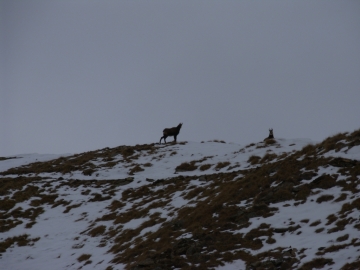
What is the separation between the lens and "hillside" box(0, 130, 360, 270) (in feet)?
41.7

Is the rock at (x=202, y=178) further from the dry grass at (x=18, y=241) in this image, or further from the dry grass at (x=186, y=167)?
the dry grass at (x=18, y=241)

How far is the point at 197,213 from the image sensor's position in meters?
17.4

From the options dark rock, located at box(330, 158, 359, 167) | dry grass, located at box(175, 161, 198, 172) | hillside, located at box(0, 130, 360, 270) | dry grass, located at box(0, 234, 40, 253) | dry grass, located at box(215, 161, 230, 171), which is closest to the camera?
hillside, located at box(0, 130, 360, 270)

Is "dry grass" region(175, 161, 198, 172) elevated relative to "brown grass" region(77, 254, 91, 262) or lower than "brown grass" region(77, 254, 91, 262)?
elevated

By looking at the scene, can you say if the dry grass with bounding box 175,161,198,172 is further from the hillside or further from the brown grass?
the brown grass

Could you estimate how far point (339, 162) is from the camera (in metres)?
17.1

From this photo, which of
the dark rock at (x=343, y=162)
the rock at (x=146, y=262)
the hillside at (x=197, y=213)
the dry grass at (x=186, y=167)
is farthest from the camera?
the dry grass at (x=186, y=167)

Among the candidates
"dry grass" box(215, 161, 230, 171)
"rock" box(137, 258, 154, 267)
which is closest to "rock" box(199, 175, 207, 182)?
"dry grass" box(215, 161, 230, 171)

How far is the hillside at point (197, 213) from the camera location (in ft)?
41.7

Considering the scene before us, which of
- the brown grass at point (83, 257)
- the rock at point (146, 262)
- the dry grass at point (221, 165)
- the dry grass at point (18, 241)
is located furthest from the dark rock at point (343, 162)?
the dry grass at point (18, 241)

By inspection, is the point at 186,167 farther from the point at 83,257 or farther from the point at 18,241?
the point at 83,257

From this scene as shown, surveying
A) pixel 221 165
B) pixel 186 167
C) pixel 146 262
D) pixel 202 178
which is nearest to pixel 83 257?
pixel 146 262

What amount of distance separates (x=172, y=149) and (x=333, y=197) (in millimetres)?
22338

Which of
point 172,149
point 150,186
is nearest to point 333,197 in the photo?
point 150,186
